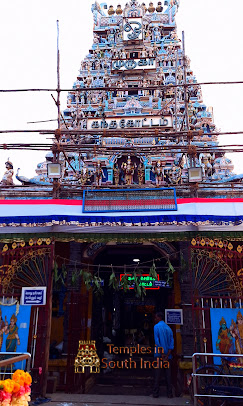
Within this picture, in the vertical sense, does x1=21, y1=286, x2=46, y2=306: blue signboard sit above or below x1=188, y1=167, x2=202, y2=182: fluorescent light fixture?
below

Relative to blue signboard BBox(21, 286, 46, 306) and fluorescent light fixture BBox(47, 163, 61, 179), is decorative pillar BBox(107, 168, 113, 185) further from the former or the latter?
blue signboard BBox(21, 286, 46, 306)

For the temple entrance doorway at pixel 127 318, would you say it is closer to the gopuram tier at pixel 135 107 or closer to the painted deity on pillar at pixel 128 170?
the gopuram tier at pixel 135 107

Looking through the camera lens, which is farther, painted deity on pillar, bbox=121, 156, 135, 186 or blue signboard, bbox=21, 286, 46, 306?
painted deity on pillar, bbox=121, 156, 135, 186

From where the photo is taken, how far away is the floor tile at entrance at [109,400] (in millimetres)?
7348

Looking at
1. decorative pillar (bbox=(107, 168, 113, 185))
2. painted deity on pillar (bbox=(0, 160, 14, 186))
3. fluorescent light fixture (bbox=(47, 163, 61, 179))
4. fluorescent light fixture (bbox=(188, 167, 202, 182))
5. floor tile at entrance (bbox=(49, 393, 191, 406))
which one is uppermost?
decorative pillar (bbox=(107, 168, 113, 185))

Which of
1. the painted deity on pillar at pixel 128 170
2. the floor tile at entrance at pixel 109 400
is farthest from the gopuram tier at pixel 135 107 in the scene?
the floor tile at entrance at pixel 109 400

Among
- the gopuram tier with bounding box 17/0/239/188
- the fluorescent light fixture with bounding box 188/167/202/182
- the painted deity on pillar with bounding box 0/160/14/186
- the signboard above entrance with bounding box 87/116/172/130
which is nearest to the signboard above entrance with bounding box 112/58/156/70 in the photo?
the gopuram tier with bounding box 17/0/239/188

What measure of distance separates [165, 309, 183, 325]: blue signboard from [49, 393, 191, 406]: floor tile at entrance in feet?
6.58

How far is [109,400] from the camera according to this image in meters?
7.73

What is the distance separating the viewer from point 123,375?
11000 mm

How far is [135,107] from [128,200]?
10935 mm

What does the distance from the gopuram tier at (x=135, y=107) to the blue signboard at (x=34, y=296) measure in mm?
6673

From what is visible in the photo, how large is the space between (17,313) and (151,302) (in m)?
8.60

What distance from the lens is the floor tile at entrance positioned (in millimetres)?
7348
